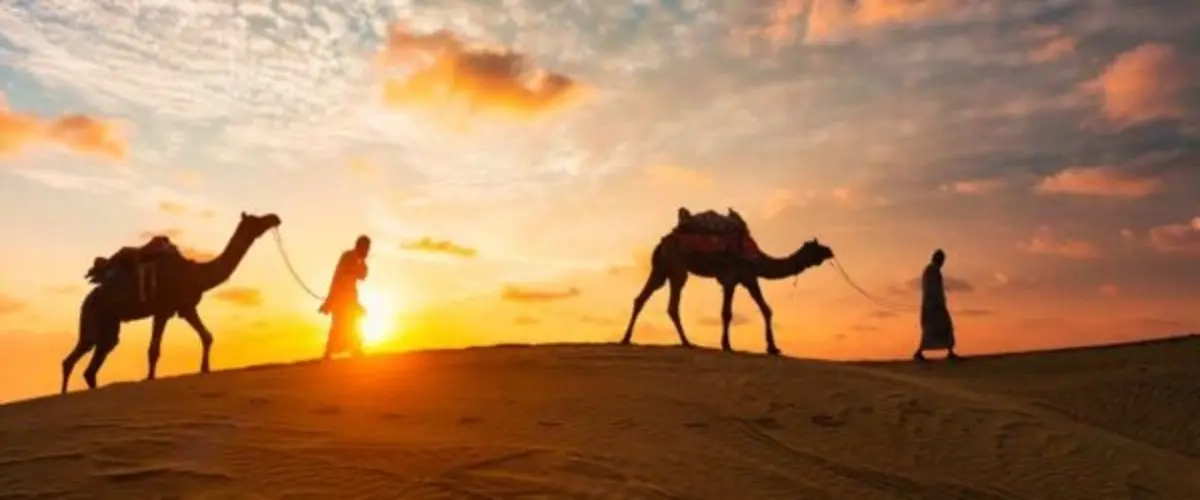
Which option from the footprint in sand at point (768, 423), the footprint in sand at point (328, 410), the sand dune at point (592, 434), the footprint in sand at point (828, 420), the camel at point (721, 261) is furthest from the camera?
the camel at point (721, 261)

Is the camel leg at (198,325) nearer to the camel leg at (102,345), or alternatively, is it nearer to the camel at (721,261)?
the camel leg at (102,345)

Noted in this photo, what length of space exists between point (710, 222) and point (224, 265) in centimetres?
773

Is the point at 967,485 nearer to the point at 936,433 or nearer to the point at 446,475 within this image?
the point at 936,433

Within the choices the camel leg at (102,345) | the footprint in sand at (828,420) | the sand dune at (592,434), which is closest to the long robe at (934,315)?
the sand dune at (592,434)

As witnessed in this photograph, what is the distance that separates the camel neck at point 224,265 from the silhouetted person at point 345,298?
1.87m

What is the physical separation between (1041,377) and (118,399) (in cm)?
1426

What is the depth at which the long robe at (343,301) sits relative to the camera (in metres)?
16.7

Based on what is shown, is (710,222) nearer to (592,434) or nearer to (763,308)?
(763,308)

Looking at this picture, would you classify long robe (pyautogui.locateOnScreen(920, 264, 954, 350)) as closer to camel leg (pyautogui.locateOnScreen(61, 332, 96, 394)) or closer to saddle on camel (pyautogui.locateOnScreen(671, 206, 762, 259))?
saddle on camel (pyautogui.locateOnScreen(671, 206, 762, 259))

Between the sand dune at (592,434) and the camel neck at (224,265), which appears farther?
the camel neck at (224,265)

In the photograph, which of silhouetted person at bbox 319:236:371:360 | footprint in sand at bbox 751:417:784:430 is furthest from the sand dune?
silhouetted person at bbox 319:236:371:360

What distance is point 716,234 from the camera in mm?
18422

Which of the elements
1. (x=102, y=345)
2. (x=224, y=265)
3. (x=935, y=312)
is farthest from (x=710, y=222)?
(x=102, y=345)

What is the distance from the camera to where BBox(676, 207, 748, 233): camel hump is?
18.5 meters
